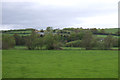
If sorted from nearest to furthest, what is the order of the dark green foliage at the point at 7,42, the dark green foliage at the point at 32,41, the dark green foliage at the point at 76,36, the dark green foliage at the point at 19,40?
1. the dark green foliage at the point at 7,42
2. the dark green foliage at the point at 32,41
3. the dark green foliage at the point at 19,40
4. the dark green foliage at the point at 76,36

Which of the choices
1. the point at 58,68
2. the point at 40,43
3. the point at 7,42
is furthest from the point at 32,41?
the point at 58,68

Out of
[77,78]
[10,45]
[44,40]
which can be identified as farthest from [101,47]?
[77,78]

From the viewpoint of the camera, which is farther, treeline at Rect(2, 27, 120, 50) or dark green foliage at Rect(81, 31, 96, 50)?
dark green foliage at Rect(81, 31, 96, 50)

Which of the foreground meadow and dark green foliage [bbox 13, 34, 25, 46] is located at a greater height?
dark green foliage [bbox 13, 34, 25, 46]

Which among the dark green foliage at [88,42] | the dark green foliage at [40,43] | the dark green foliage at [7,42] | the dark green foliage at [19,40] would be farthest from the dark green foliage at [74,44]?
the dark green foliage at [7,42]

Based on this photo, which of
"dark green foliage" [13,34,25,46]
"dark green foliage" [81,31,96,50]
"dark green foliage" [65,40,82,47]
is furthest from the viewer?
"dark green foliage" [65,40,82,47]

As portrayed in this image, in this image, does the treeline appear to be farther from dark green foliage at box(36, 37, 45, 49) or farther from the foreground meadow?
the foreground meadow

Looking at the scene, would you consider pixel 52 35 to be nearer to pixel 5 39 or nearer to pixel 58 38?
pixel 58 38

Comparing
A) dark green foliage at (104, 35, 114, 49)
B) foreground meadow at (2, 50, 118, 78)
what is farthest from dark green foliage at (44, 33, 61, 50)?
foreground meadow at (2, 50, 118, 78)

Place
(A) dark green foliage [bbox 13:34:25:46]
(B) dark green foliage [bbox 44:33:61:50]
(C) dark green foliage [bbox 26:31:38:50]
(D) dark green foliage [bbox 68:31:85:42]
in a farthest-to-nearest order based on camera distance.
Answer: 1. (D) dark green foliage [bbox 68:31:85:42]
2. (A) dark green foliage [bbox 13:34:25:46]
3. (B) dark green foliage [bbox 44:33:61:50]
4. (C) dark green foliage [bbox 26:31:38:50]

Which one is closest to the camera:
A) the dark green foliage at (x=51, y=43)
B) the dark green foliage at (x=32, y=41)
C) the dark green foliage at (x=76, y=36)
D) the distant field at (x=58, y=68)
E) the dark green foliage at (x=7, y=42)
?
the distant field at (x=58, y=68)

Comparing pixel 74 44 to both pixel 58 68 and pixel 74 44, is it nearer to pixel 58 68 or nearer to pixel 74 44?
pixel 74 44

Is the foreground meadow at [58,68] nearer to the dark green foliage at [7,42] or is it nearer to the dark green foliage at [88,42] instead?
the dark green foliage at [7,42]

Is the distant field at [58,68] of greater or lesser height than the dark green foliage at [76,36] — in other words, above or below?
below
